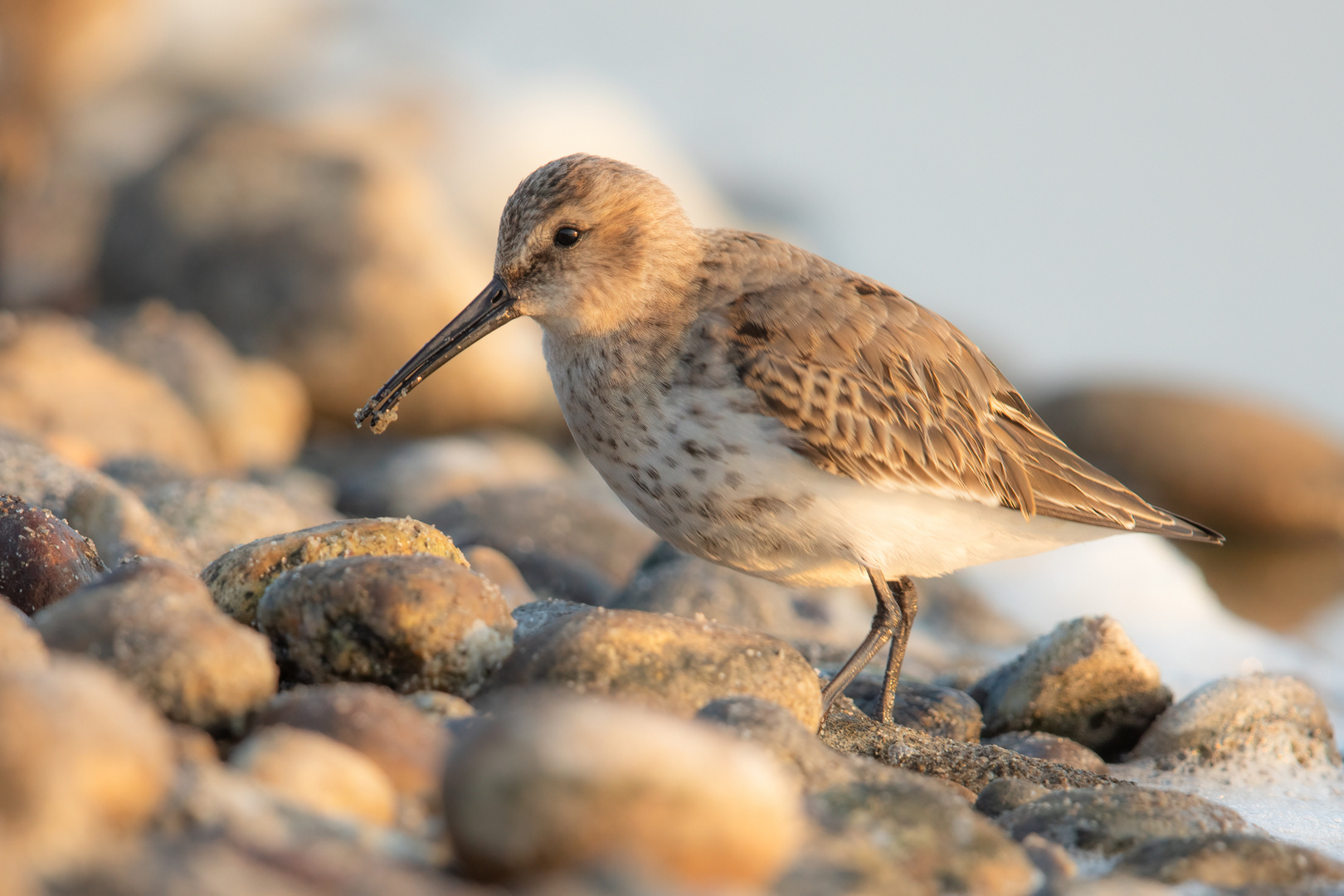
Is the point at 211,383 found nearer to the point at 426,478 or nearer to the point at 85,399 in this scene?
the point at 85,399

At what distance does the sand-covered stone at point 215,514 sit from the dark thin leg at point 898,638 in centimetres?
278

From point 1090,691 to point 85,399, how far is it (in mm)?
6300

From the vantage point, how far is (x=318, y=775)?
2.84 m

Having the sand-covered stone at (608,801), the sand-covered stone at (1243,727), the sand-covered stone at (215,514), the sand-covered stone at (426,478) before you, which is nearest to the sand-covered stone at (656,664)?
the sand-covered stone at (608,801)

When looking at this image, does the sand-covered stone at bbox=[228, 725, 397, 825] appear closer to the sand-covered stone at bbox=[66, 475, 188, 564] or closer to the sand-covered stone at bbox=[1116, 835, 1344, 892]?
the sand-covered stone at bbox=[1116, 835, 1344, 892]

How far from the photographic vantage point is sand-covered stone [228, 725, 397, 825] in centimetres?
281

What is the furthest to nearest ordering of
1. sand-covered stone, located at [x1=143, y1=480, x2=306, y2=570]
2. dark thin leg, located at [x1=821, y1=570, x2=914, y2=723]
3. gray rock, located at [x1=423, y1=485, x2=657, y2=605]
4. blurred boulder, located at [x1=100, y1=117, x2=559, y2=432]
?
1. blurred boulder, located at [x1=100, y1=117, x2=559, y2=432]
2. gray rock, located at [x1=423, y1=485, x2=657, y2=605]
3. sand-covered stone, located at [x1=143, y1=480, x2=306, y2=570]
4. dark thin leg, located at [x1=821, y1=570, x2=914, y2=723]

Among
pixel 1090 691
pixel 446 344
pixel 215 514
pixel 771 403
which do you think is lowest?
pixel 215 514

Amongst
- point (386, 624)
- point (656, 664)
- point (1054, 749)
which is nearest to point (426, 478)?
point (1054, 749)

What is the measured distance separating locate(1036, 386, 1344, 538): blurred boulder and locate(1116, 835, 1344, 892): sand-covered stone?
30.7 ft

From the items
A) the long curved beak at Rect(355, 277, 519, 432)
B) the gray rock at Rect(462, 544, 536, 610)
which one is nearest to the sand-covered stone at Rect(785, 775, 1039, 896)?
the long curved beak at Rect(355, 277, 519, 432)

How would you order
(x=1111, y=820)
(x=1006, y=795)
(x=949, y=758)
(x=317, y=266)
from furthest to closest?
1. (x=317, y=266)
2. (x=949, y=758)
3. (x=1006, y=795)
4. (x=1111, y=820)

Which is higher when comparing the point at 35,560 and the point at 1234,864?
the point at 1234,864

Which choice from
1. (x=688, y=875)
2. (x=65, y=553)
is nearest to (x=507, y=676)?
(x=688, y=875)
